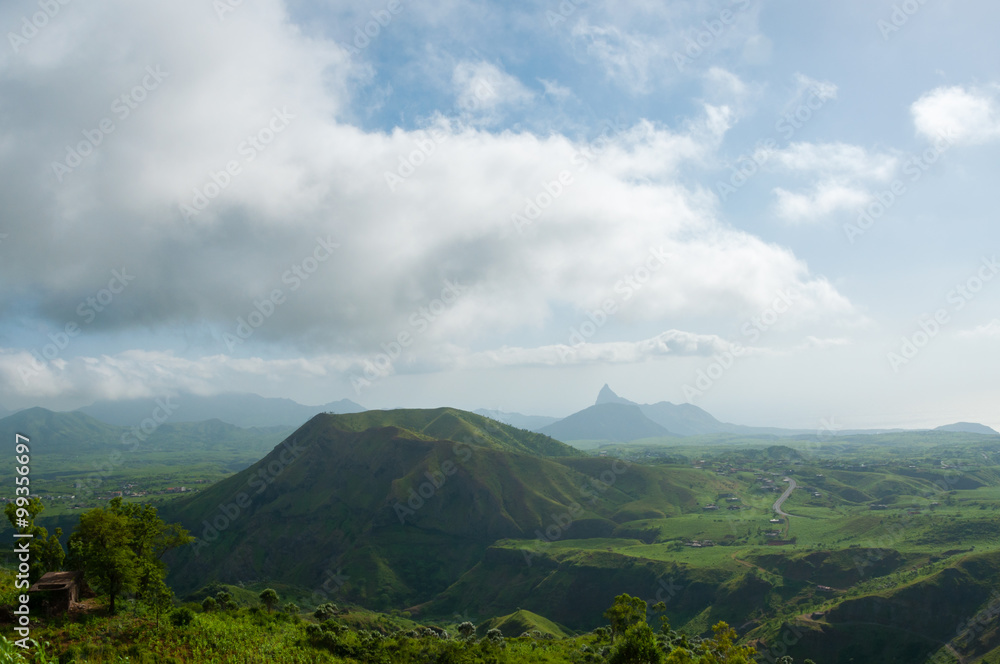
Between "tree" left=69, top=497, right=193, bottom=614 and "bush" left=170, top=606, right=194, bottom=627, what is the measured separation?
266cm

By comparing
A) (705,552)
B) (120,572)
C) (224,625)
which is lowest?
(705,552)

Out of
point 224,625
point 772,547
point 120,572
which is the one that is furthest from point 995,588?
point 120,572

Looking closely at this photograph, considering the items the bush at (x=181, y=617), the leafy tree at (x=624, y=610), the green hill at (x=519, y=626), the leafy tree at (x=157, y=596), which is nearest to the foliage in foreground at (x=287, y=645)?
the bush at (x=181, y=617)

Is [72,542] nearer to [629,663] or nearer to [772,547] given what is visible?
[629,663]

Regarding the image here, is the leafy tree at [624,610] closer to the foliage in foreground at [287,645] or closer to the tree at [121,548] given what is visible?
the foliage in foreground at [287,645]

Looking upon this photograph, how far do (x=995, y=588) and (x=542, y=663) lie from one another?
121862 millimetres

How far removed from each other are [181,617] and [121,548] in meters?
9.11

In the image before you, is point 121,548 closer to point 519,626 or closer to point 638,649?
point 638,649

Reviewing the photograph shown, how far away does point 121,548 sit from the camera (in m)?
45.0

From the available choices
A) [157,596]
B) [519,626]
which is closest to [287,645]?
[157,596]

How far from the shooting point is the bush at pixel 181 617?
47625 mm

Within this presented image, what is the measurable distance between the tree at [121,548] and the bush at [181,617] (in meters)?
2.66

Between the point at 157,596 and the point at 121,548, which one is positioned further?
the point at 157,596

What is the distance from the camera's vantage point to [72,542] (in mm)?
46438
